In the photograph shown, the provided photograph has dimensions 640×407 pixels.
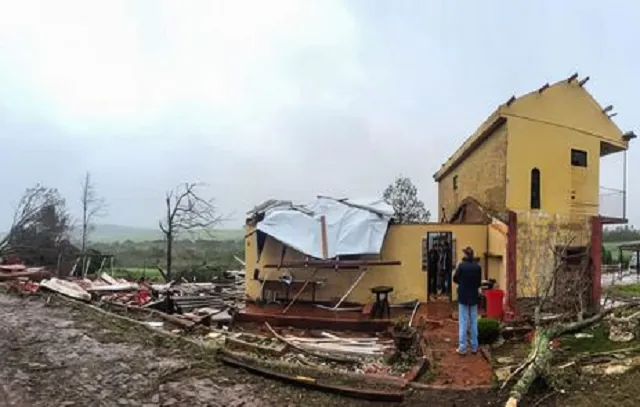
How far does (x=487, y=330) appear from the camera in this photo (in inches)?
419

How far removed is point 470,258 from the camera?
30.2 feet

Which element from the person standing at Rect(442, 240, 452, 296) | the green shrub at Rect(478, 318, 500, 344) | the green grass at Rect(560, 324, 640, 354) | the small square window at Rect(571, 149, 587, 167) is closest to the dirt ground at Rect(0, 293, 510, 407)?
the green grass at Rect(560, 324, 640, 354)

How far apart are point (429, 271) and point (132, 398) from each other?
11334 millimetres

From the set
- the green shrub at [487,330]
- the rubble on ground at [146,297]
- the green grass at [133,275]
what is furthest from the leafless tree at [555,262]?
the green grass at [133,275]

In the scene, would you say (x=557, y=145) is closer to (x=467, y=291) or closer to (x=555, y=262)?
(x=555, y=262)

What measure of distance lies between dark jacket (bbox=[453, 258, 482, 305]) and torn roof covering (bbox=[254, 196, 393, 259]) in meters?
6.25

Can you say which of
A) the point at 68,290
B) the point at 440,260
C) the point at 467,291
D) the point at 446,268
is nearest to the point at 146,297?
the point at 68,290

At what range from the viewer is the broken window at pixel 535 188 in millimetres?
16281

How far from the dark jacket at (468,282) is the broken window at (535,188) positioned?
8295 mm

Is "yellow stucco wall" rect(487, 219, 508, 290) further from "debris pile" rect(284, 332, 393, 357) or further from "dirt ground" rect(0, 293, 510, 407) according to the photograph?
"dirt ground" rect(0, 293, 510, 407)

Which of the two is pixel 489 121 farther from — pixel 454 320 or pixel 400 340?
pixel 400 340

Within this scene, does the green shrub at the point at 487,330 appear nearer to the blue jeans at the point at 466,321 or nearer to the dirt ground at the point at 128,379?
the blue jeans at the point at 466,321

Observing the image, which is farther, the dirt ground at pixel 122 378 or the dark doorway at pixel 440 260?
the dark doorway at pixel 440 260

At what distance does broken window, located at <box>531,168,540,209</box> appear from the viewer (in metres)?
16.3
